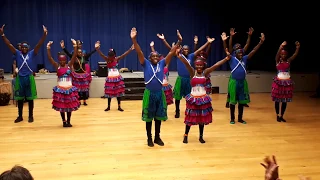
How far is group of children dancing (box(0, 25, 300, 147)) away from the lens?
542cm

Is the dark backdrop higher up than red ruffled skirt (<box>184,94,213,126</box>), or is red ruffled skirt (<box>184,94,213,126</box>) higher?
the dark backdrop

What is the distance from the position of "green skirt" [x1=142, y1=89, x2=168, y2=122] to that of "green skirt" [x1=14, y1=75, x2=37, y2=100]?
7.97ft

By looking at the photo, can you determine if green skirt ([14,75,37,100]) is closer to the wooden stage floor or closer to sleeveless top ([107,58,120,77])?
the wooden stage floor

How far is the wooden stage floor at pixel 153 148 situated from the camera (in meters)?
4.57

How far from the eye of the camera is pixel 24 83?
6.78 m

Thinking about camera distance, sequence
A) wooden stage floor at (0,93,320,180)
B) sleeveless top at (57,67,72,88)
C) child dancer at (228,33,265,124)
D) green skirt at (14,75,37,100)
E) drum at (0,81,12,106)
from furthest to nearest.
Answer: drum at (0,81,12,106), green skirt at (14,75,37,100), child dancer at (228,33,265,124), sleeveless top at (57,67,72,88), wooden stage floor at (0,93,320,180)

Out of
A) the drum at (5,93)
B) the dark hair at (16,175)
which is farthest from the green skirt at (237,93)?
the dark hair at (16,175)

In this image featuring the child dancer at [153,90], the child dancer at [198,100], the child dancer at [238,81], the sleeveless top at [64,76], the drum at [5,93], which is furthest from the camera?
the drum at [5,93]

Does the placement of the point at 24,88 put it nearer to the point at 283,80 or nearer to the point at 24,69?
the point at 24,69

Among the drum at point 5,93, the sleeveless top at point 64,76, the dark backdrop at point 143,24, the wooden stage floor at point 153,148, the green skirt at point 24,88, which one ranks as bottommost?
the wooden stage floor at point 153,148

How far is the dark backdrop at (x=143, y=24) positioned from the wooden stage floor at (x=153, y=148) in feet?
12.5

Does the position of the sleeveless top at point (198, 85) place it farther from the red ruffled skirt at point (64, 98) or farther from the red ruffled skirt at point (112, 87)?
the red ruffled skirt at point (112, 87)

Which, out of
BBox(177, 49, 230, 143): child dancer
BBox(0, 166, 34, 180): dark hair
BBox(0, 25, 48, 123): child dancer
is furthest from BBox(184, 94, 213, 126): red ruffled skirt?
BBox(0, 166, 34, 180): dark hair

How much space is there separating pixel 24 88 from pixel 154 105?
2.64m
